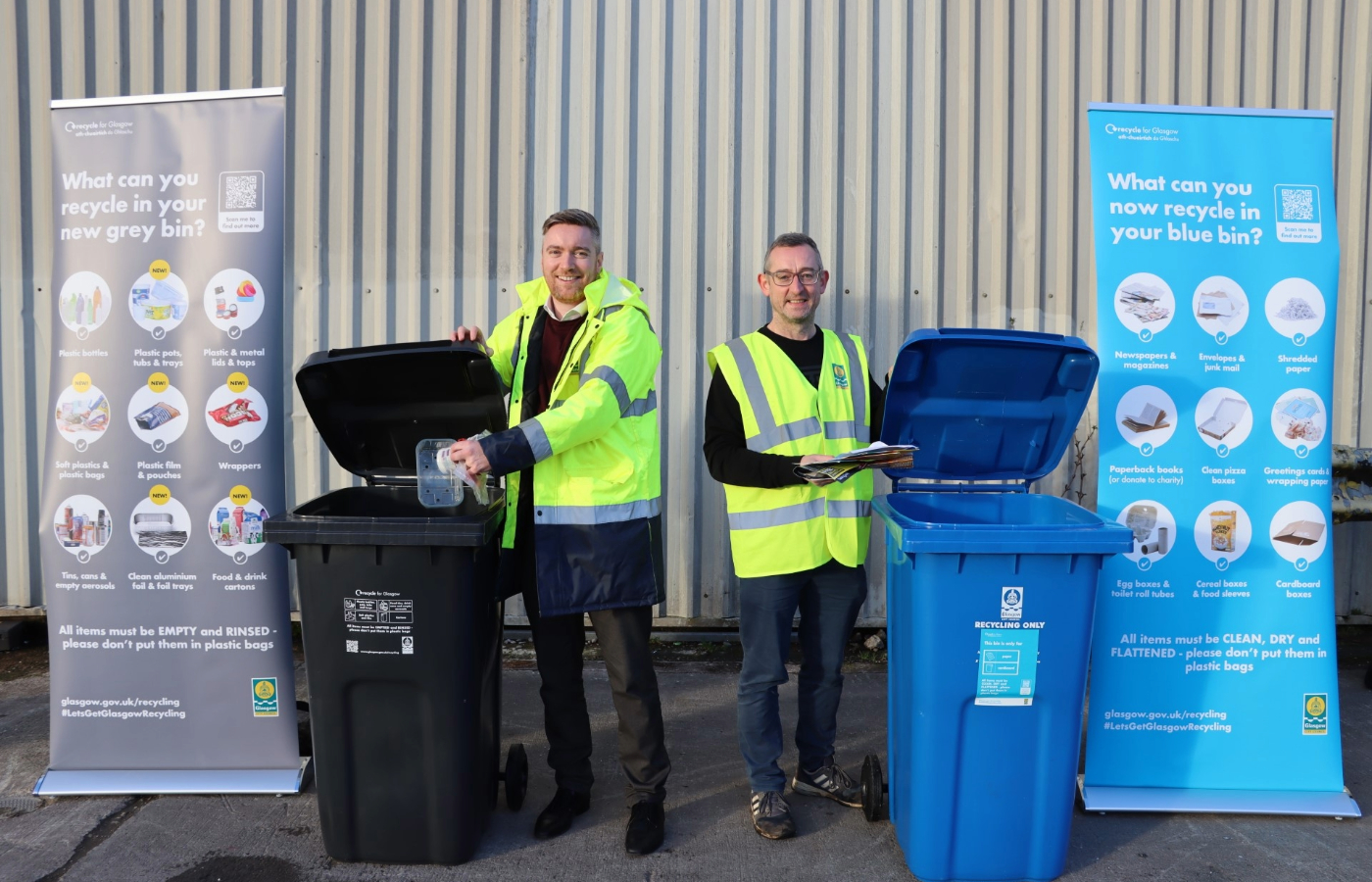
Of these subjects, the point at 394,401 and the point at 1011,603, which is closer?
the point at 1011,603

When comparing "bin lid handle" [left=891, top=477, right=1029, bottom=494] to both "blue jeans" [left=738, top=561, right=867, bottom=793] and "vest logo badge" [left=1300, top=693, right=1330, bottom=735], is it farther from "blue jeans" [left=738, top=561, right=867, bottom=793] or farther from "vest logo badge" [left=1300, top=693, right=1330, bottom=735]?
"vest logo badge" [left=1300, top=693, right=1330, bottom=735]

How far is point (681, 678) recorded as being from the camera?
173 inches

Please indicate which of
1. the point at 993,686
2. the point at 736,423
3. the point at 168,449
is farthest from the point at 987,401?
the point at 168,449

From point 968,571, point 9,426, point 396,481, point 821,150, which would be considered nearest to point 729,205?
point 821,150

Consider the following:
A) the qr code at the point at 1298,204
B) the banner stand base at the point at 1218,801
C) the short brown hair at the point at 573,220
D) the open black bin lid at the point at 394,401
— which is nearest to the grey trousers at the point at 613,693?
the open black bin lid at the point at 394,401

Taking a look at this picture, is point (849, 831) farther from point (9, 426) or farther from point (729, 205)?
point (9, 426)

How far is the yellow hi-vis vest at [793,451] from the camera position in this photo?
286 centimetres

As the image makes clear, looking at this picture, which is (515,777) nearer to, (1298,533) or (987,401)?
(987,401)

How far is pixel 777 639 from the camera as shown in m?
2.92

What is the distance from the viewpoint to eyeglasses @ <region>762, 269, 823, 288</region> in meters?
2.88

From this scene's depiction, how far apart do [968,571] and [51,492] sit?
3.09 meters

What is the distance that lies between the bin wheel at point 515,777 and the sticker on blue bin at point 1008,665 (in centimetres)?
150

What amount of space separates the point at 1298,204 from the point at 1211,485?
1004 millimetres

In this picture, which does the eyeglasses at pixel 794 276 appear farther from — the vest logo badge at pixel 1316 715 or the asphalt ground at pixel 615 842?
the vest logo badge at pixel 1316 715
